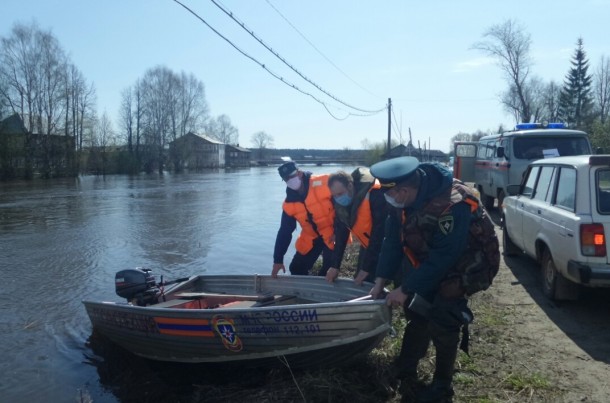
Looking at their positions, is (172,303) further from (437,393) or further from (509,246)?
(509,246)

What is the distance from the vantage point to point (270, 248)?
13422 millimetres

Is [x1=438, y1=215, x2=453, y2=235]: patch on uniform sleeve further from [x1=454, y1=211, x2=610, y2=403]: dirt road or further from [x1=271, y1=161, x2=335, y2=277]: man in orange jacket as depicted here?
[x1=271, y1=161, x2=335, y2=277]: man in orange jacket

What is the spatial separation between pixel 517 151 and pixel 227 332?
9441 mm

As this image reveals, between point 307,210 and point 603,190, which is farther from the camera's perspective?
point 307,210

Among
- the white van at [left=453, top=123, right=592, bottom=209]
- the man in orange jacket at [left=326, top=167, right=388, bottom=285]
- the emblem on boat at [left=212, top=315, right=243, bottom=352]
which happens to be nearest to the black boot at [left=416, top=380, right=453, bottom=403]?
the man in orange jacket at [left=326, top=167, right=388, bottom=285]

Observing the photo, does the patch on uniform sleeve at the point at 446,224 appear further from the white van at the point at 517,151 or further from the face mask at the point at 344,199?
the white van at the point at 517,151

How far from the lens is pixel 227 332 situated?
453cm

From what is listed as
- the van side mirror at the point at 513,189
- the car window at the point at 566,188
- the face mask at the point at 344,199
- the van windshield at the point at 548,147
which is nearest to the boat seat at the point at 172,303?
the face mask at the point at 344,199

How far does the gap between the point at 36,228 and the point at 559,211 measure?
16.8 metres

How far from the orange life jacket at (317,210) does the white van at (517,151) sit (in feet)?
18.7

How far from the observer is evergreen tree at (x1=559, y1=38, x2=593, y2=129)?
5641cm

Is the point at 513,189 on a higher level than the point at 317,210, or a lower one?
higher

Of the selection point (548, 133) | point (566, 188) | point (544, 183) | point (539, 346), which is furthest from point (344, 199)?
point (548, 133)

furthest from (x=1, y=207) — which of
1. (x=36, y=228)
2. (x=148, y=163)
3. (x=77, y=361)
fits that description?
(x=148, y=163)
